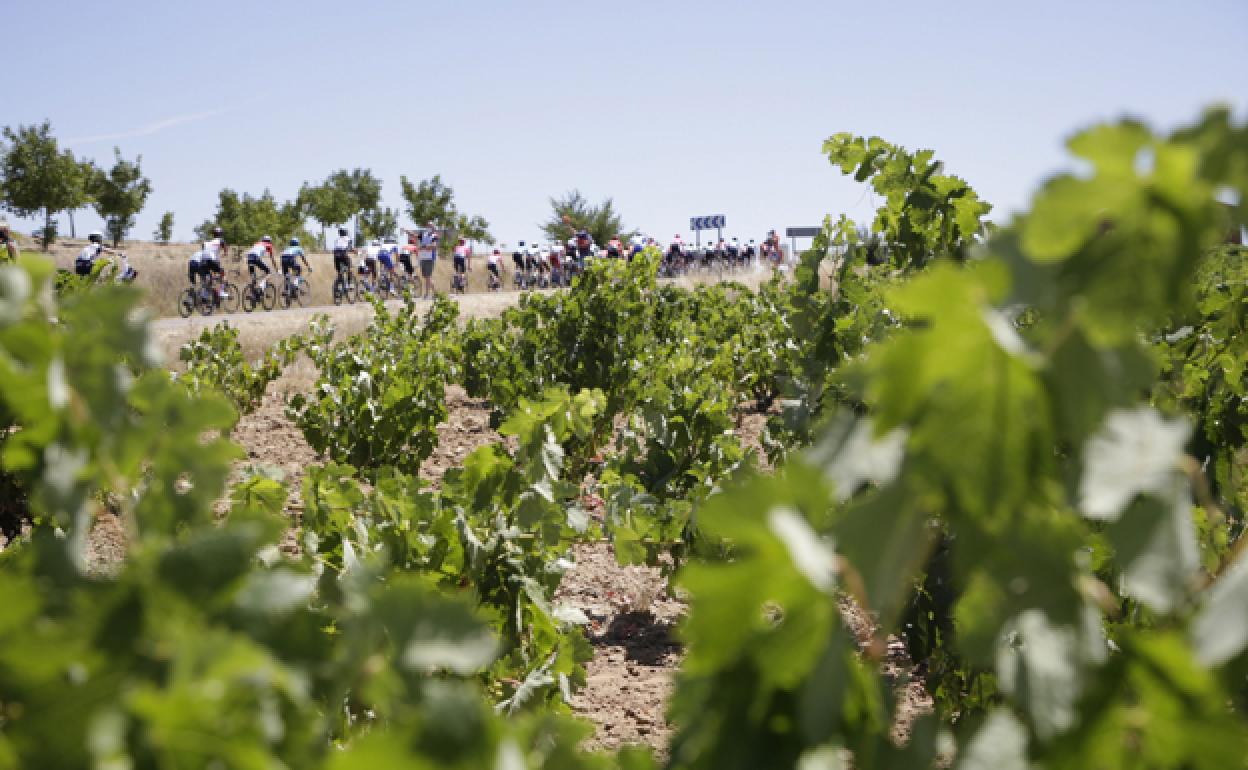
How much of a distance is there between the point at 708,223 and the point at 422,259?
37179mm

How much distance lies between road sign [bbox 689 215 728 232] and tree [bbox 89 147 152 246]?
33260 millimetres

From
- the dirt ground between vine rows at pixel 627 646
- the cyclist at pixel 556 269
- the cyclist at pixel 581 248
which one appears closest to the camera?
the dirt ground between vine rows at pixel 627 646

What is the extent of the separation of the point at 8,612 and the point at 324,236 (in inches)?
2615

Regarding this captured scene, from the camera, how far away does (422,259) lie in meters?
30.2

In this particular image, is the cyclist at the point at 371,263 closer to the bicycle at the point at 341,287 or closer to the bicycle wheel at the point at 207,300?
the bicycle at the point at 341,287

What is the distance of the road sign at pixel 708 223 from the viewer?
2520 inches

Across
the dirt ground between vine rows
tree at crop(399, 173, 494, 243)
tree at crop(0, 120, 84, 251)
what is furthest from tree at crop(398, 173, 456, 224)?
the dirt ground between vine rows

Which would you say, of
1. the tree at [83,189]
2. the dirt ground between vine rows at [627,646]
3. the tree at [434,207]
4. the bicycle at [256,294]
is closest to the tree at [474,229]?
the tree at [434,207]

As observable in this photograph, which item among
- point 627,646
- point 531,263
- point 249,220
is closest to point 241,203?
point 249,220

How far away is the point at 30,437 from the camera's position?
76cm

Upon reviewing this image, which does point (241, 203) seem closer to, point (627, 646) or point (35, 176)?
Result: point (35, 176)

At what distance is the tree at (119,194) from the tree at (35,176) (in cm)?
401

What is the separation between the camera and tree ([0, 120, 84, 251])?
1697 inches

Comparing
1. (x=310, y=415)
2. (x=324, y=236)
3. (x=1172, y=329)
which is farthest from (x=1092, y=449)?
(x=324, y=236)
